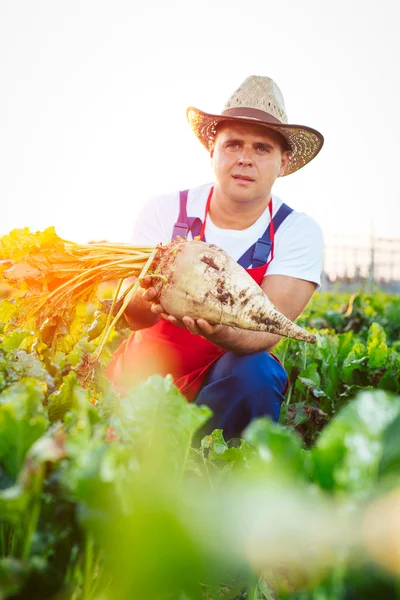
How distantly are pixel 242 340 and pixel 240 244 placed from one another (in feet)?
2.16

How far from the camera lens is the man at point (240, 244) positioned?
269cm

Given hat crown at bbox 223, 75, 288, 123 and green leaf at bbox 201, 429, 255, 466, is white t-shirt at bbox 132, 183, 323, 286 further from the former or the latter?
green leaf at bbox 201, 429, 255, 466

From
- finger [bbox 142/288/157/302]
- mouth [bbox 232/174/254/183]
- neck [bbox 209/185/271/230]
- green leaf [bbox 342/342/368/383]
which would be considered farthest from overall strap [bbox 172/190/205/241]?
green leaf [bbox 342/342/368/383]

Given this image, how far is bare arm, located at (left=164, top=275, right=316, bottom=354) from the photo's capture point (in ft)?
7.96

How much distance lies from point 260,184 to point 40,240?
49.8 inches

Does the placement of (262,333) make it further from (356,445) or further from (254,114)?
(356,445)

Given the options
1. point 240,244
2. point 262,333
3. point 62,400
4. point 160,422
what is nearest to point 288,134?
point 240,244

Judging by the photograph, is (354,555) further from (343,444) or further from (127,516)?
(127,516)

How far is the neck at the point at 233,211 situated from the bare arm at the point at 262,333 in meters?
0.37

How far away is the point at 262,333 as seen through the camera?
8.65 ft

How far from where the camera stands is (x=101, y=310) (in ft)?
7.43

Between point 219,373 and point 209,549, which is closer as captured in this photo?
point 209,549

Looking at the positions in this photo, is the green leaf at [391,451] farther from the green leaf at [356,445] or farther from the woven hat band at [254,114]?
the woven hat band at [254,114]

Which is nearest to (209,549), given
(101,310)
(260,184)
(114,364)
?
(101,310)
